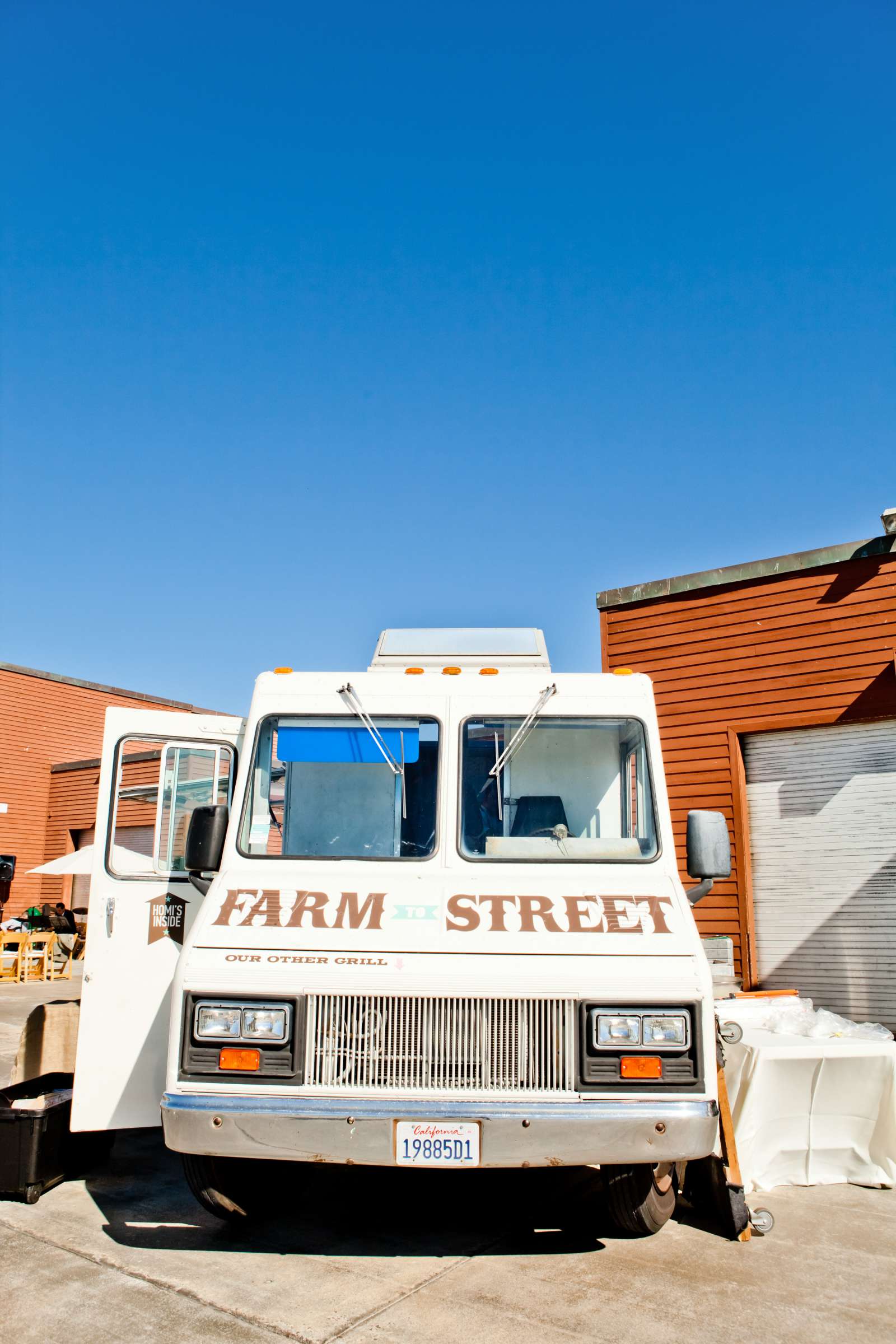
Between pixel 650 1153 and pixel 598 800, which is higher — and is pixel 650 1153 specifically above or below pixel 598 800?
below

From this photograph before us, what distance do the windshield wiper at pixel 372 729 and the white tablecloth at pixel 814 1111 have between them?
95.6 inches

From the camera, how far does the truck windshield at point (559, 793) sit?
4.89 m

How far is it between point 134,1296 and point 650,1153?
2107 mm

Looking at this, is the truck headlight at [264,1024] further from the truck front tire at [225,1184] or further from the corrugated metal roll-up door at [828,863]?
the corrugated metal roll-up door at [828,863]

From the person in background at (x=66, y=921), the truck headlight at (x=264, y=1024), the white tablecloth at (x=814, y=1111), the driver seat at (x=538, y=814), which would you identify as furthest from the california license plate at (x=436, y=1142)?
the person in background at (x=66, y=921)

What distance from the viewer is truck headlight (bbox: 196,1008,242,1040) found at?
399 centimetres

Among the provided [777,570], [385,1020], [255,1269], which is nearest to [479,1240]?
[255,1269]

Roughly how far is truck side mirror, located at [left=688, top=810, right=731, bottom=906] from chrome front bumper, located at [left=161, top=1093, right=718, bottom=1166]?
1.20m

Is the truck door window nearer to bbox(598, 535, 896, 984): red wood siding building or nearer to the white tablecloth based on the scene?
the white tablecloth

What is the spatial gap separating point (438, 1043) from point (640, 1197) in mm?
1242

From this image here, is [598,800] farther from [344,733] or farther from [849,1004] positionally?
[849,1004]

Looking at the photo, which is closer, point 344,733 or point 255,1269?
point 255,1269

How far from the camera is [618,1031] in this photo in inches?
156

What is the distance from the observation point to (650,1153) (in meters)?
3.82
